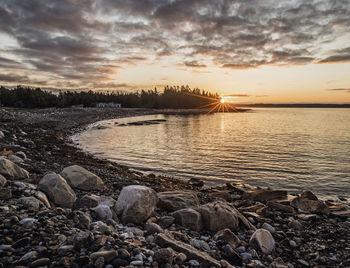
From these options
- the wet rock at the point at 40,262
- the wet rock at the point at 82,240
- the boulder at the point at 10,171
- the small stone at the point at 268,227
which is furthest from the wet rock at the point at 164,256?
the boulder at the point at 10,171

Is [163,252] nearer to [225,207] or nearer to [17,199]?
[225,207]

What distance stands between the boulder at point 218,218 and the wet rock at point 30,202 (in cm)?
397

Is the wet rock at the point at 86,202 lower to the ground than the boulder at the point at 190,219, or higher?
higher

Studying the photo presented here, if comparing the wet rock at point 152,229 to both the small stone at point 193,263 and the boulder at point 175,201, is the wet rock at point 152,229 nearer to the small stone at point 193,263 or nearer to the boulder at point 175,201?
the small stone at point 193,263

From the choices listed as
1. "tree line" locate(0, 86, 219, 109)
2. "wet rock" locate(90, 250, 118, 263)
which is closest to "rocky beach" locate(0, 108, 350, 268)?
"wet rock" locate(90, 250, 118, 263)

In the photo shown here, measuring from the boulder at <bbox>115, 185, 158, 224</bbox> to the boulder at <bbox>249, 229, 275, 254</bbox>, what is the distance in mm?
2642

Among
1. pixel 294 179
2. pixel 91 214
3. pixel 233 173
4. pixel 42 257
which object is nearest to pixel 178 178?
pixel 233 173

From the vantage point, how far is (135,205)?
18.4 ft

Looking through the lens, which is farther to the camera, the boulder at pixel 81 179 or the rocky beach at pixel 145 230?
the boulder at pixel 81 179

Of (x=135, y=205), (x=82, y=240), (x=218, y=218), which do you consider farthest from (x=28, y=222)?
(x=218, y=218)

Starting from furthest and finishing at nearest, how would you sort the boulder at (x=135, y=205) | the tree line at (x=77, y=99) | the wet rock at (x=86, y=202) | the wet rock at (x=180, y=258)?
the tree line at (x=77, y=99) → the wet rock at (x=86, y=202) → the boulder at (x=135, y=205) → the wet rock at (x=180, y=258)

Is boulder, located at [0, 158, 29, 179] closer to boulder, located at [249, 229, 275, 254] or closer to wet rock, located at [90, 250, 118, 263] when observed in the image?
wet rock, located at [90, 250, 118, 263]

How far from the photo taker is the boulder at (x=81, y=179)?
738 cm

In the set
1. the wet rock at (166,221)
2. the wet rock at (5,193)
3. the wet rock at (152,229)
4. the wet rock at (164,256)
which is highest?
the wet rock at (5,193)
